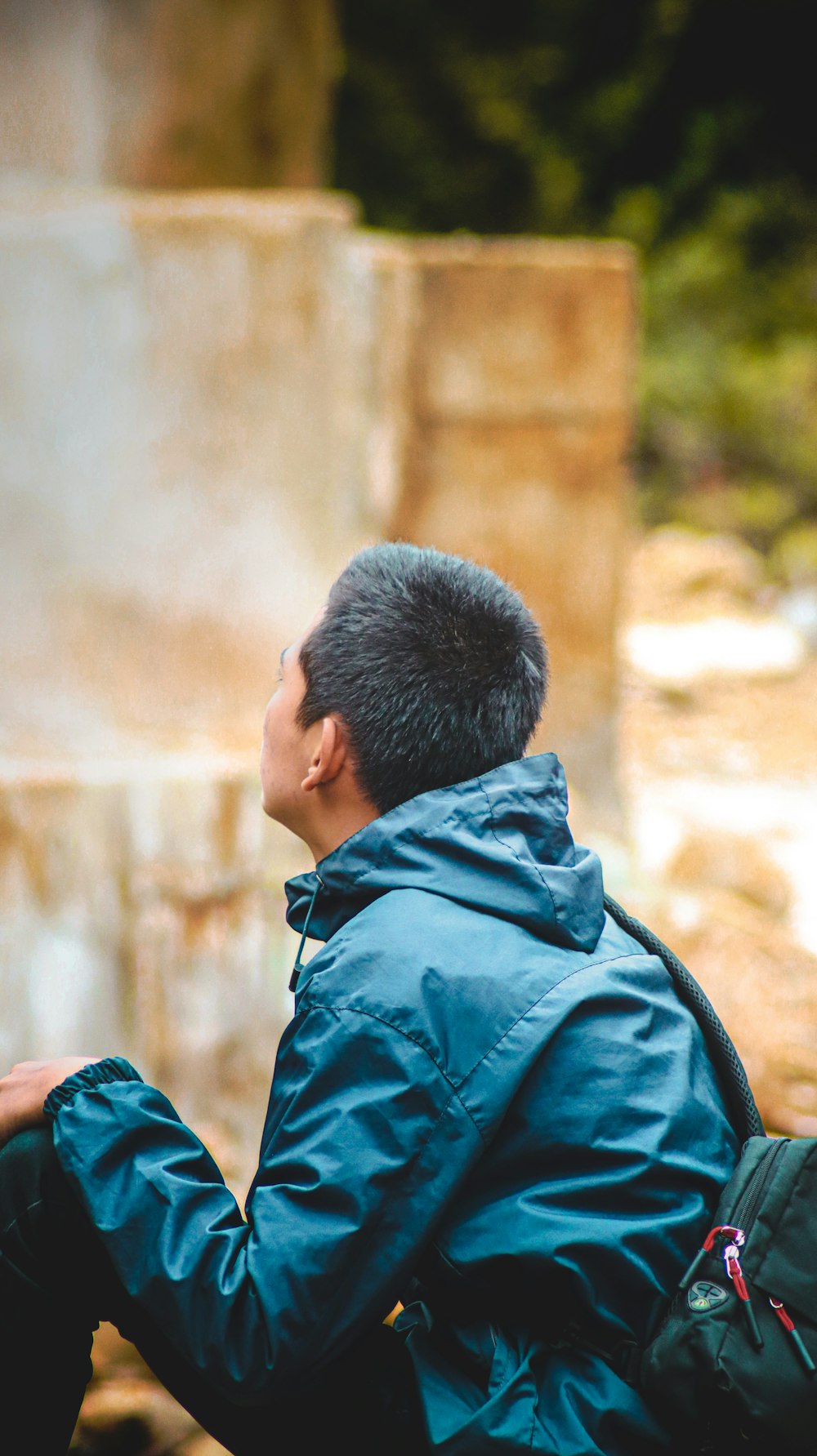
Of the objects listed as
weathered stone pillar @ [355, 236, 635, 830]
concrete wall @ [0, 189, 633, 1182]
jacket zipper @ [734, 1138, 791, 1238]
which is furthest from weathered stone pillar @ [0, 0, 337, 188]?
jacket zipper @ [734, 1138, 791, 1238]

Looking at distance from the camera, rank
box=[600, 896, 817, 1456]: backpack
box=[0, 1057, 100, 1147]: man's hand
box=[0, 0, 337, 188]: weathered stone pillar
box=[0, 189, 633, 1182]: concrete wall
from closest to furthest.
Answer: box=[600, 896, 817, 1456]: backpack
box=[0, 1057, 100, 1147]: man's hand
box=[0, 189, 633, 1182]: concrete wall
box=[0, 0, 337, 188]: weathered stone pillar

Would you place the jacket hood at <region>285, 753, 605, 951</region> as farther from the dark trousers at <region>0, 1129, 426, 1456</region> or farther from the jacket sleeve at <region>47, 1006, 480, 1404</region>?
the dark trousers at <region>0, 1129, 426, 1456</region>

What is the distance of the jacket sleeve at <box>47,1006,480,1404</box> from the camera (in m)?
1.29

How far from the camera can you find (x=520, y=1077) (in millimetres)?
1341

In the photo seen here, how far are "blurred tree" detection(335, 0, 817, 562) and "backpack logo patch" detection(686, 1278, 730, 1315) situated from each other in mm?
10389

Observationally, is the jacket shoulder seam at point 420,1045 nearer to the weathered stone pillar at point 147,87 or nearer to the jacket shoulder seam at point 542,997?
the jacket shoulder seam at point 542,997

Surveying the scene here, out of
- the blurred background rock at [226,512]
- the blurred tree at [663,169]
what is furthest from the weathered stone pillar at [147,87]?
the blurred tree at [663,169]

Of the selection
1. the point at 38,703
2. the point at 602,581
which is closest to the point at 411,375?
the point at 602,581

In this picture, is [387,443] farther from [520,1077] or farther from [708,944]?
[520,1077]

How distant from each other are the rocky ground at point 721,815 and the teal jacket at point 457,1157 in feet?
3.69

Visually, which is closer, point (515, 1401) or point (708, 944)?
point (515, 1401)

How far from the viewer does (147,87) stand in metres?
3.64

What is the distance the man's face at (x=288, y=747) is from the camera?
1588 mm

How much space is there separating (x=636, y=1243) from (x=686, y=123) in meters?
13.5
